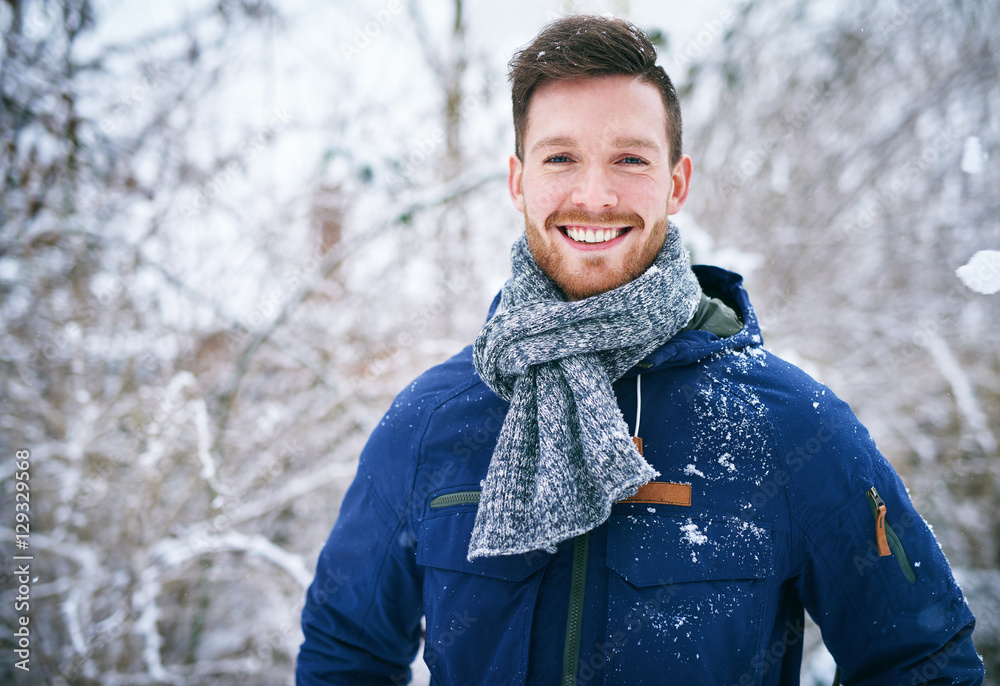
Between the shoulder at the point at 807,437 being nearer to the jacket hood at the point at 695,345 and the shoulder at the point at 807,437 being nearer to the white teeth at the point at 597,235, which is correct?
the jacket hood at the point at 695,345

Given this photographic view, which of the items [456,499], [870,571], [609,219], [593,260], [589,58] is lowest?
[870,571]

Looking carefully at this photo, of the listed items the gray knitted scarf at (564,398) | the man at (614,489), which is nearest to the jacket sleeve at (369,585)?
the man at (614,489)

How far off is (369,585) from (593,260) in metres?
1.04

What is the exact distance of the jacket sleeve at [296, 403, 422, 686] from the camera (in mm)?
1309

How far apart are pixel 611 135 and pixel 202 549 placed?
2.94m

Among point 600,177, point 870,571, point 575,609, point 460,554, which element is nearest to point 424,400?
point 460,554

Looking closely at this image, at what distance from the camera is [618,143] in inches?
49.2

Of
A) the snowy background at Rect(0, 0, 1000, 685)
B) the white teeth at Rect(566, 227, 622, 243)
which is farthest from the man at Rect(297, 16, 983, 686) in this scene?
the snowy background at Rect(0, 0, 1000, 685)

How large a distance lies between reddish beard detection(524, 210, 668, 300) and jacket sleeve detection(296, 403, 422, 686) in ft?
1.93

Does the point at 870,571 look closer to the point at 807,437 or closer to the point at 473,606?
the point at 807,437

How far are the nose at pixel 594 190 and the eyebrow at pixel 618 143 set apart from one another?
2.9 inches

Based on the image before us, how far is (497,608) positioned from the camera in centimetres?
114

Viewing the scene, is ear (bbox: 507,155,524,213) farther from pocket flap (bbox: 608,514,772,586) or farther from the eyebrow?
pocket flap (bbox: 608,514,772,586)

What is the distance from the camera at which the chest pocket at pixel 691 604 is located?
1040mm
